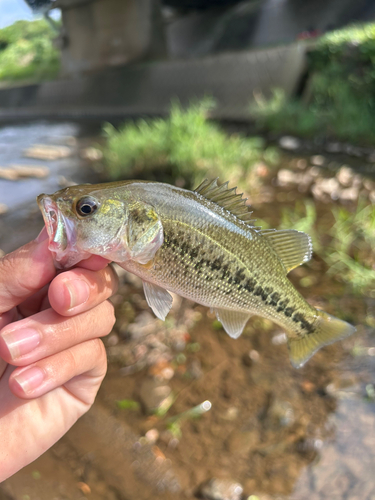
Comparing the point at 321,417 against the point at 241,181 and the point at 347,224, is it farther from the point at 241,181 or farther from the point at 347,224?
the point at 241,181

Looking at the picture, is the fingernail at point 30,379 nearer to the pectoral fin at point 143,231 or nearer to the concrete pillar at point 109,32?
the pectoral fin at point 143,231

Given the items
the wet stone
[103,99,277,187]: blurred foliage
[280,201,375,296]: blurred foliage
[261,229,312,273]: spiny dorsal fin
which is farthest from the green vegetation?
[103,99,277,187]: blurred foliage

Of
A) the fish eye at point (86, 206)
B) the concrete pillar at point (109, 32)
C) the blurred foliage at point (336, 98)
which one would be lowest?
the blurred foliage at point (336, 98)

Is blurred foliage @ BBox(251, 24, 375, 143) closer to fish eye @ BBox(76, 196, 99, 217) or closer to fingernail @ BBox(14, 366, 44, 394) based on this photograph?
fish eye @ BBox(76, 196, 99, 217)

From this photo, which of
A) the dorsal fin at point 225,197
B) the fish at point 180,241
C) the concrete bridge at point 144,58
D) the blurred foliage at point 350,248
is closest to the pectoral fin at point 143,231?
the fish at point 180,241

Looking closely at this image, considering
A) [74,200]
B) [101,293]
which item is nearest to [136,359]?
[101,293]

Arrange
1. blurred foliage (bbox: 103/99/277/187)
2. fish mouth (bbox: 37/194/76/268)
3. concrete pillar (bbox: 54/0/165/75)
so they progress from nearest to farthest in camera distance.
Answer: fish mouth (bbox: 37/194/76/268)
blurred foliage (bbox: 103/99/277/187)
concrete pillar (bbox: 54/0/165/75)

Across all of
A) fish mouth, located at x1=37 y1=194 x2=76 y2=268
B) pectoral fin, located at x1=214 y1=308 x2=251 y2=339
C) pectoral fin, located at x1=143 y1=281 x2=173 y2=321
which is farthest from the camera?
pectoral fin, located at x1=214 y1=308 x2=251 y2=339
